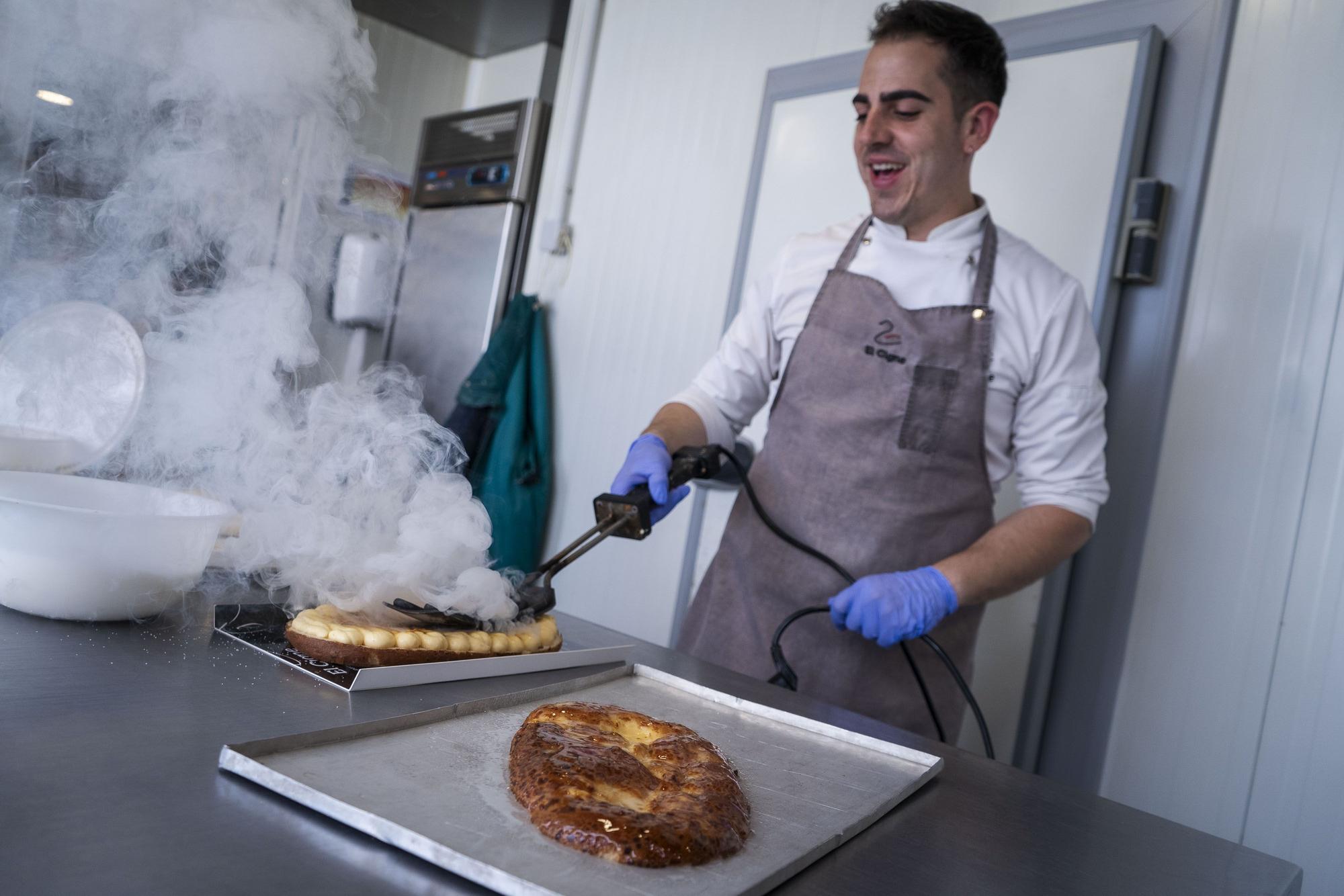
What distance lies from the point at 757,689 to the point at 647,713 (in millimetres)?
226

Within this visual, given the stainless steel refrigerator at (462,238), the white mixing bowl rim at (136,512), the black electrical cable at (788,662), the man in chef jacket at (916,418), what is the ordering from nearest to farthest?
the white mixing bowl rim at (136,512), the black electrical cable at (788,662), the man in chef jacket at (916,418), the stainless steel refrigerator at (462,238)

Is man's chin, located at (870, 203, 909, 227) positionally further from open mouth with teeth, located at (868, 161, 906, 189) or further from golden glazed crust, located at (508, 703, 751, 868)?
golden glazed crust, located at (508, 703, 751, 868)

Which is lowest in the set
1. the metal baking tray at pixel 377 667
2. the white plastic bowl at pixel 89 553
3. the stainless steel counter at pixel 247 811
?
the stainless steel counter at pixel 247 811

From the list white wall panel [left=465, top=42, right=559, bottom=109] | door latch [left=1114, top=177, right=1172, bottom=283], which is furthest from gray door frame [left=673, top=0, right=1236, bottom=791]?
white wall panel [left=465, top=42, right=559, bottom=109]

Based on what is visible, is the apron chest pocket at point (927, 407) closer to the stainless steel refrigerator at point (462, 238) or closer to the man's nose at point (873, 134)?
the man's nose at point (873, 134)

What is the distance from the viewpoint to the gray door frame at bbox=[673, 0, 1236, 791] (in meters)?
2.01

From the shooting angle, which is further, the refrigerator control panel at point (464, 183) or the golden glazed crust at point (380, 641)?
the refrigerator control panel at point (464, 183)

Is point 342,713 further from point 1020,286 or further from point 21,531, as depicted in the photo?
point 1020,286

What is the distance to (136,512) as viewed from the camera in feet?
3.40

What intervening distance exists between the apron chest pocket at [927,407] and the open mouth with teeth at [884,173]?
1.26ft

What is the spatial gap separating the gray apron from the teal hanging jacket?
141cm

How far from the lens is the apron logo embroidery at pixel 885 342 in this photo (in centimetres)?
187

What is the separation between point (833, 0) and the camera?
269 centimetres

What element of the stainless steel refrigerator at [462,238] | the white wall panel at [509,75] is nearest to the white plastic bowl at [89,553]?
the stainless steel refrigerator at [462,238]
